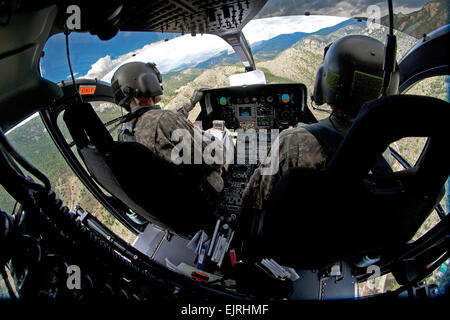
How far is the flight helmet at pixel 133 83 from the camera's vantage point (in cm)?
136

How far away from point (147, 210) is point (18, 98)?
0.74 meters

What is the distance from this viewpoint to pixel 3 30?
60 centimetres

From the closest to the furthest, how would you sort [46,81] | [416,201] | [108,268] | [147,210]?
[416,201] → [108,268] → [46,81] → [147,210]

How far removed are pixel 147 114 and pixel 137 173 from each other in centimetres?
55

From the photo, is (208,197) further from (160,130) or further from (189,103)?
(189,103)

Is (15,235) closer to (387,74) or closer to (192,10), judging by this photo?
(387,74)

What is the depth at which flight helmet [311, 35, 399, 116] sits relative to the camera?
2.27ft

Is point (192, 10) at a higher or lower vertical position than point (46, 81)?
higher

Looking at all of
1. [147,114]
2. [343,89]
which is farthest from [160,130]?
[343,89]

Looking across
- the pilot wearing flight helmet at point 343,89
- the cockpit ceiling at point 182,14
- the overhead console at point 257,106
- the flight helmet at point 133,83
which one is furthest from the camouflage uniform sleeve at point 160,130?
the overhead console at point 257,106

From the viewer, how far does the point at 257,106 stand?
2420 millimetres

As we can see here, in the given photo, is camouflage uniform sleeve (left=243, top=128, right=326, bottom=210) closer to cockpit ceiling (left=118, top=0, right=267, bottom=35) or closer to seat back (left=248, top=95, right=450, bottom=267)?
seat back (left=248, top=95, right=450, bottom=267)

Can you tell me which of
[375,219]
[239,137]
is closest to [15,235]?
[375,219]

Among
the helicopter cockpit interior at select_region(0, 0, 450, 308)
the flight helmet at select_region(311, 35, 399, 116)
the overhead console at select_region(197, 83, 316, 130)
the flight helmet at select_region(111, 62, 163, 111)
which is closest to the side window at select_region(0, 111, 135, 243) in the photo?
the helicopter cockpit interior at select_region(0, 0, 450, 308)
